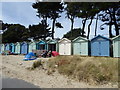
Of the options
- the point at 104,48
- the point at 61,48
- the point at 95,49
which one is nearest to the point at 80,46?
the point at 95,49

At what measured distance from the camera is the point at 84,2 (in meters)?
24.4

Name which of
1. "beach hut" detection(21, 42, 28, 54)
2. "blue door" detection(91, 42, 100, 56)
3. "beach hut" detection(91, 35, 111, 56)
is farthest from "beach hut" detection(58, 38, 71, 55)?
"beach hut" detection(21, 42, 28, 54)

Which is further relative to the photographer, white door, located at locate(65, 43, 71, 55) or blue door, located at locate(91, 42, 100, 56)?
white door, located at locate(65, 43, 71, 55)

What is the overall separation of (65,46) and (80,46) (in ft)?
8.96

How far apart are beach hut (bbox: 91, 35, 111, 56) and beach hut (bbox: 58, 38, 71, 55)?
145 inches

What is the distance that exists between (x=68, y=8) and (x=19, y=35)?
17.8m

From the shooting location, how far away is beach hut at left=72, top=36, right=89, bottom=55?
53.9 feet

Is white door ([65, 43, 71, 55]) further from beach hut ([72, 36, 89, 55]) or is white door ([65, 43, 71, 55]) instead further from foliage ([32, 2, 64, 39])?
foliage ([32, 2, 64, 39])

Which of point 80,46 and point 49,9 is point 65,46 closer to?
point 80,46

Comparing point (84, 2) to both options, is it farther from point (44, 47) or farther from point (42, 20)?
point (42, 20)

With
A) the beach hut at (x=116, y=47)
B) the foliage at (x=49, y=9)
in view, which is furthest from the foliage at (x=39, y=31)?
the beach hut at (x=116, y=47)

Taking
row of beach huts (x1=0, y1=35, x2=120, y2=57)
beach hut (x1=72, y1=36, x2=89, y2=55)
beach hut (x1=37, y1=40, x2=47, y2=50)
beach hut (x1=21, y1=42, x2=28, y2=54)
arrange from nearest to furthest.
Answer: row of beach huts (x1=0, y1=35, x2=120, y2=57)
beach hut (x1=72, y1=36, x2=89, y2=55)
beach hut (x1=37, y1=40, x2=47, y2=50)
beach hut (x1=21, y1=42, x2=28, y2=54)

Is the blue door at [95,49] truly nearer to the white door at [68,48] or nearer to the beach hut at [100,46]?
the beach hut at [100,46]

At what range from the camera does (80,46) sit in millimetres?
17078
